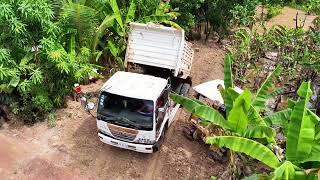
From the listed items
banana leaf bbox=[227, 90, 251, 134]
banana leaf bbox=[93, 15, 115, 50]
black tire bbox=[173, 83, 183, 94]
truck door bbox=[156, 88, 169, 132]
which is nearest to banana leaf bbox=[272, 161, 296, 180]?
banana leaf bbox=[227, 90, 251, 134]

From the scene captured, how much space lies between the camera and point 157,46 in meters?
12.1

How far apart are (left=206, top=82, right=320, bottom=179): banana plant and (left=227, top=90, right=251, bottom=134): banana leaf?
684 mm

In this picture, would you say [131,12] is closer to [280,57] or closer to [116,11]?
[116,11]

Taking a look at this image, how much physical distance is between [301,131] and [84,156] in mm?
6252

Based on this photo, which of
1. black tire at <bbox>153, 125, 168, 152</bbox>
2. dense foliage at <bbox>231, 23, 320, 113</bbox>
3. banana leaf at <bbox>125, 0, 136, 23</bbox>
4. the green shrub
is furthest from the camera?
the green shrub

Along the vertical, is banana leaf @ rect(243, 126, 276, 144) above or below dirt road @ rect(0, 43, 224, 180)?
above

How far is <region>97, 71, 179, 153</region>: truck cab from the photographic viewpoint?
31.4 feet

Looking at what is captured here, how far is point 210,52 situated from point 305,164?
10.6 meters

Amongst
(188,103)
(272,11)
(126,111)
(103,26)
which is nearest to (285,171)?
(188,103)

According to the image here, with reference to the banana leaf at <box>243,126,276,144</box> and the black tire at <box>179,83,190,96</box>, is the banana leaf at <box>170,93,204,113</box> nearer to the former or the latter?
the banana leaf at <box>243,126,276,144</box>

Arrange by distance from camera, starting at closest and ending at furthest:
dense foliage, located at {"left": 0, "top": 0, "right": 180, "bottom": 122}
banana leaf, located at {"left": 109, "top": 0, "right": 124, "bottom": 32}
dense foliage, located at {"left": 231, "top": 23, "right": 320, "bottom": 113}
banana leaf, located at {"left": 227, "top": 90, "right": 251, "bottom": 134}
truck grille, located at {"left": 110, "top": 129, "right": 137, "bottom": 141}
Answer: banana leaf, located at {"left": 227, "top": 90, "right": 251, "bottom": 134} → truck grille, located at {"left": 110, "top": 129, "right": 137, "bottom": 141} → dense foliage, located at {"left": 0, "top": 0, "right": 180, "bottom": 122} → dense foliage, located at {"left": 231, "top": 23, "right": 320, "bottom": 113} → banana leaf, located at {"left": 109, "top": 0, "right": 124, "bottom": 32}

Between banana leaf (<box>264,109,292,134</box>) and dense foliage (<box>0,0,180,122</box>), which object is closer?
banana leaf (<box>264,109,292,134</box>)

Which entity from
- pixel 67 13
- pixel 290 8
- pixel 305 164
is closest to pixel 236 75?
pixel 67 13

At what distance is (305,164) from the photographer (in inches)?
262
